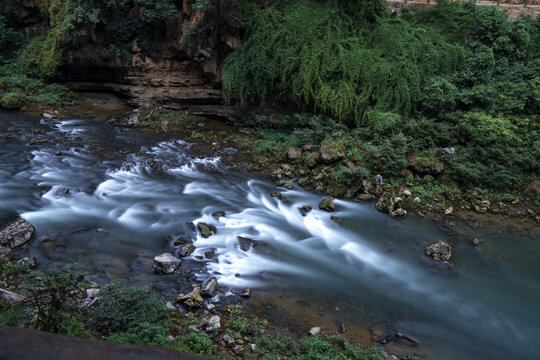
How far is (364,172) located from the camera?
29.1 ft

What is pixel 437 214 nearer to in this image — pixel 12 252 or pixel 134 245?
pixel 134 245

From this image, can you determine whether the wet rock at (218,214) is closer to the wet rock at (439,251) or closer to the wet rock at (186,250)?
the wet rock at (186,250)

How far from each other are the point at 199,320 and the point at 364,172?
6.09 metres

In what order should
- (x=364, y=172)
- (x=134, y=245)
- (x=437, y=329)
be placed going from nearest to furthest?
(x=437, y=329) < (x=134, y=245) < (x=364, y=172)

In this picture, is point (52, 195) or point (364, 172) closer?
point (52, 195)

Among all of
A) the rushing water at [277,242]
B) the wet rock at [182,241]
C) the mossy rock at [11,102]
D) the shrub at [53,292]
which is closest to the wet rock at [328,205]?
the rushing water at [277,242]

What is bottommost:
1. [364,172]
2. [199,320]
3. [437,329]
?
[437,329]

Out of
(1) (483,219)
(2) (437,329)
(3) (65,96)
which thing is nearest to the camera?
(2) (437,329)

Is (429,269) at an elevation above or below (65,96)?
below

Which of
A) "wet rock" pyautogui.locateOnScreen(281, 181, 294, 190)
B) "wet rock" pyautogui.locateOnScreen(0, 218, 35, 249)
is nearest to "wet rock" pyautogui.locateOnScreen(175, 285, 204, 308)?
"wet rock" pyautogui.locateOnScreen(0, 218, 35, 249)

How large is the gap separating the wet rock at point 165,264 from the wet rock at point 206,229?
1.08 metres

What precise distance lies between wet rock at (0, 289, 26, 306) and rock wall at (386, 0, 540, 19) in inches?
657

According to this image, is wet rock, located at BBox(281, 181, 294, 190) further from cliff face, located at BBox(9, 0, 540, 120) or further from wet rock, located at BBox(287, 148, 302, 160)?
cliff face, located at BBox(9, 0, 540, 120)

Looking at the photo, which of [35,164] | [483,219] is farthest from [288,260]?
[35,164]
